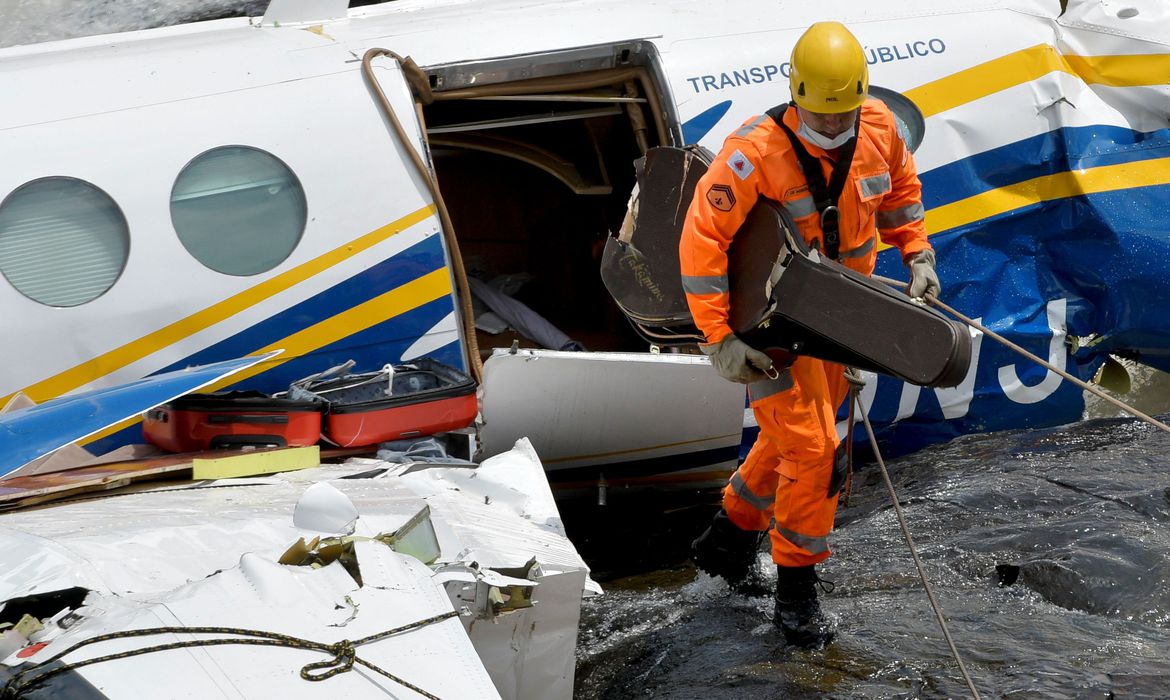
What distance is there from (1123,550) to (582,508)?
2.31m

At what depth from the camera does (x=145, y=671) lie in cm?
236

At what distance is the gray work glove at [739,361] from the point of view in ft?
13.1

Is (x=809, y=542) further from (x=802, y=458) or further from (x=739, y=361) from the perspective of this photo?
(x=739, y=361)

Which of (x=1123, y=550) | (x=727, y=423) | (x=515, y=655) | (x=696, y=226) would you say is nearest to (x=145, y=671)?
(x=515, y=655)

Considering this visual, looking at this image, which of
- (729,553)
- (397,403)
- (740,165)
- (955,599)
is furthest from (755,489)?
(397,403)

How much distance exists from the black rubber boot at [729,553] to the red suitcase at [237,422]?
1.53m

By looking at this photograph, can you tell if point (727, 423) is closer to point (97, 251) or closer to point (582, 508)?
point (582, 508)

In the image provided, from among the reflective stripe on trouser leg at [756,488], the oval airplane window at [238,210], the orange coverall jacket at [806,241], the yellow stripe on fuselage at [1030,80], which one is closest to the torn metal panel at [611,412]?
the reflective stripe on trouser leg at [756,488]

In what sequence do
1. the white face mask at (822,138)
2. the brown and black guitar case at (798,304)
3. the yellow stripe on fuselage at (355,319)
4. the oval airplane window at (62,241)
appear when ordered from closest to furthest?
the brown and black guitar case at (798,304) < the white face mask at (822,138) < the oval airplane window at (62,241) < the yellow stripe on fuselage at (355,319)

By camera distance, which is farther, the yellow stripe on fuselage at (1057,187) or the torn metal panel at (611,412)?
the yellow stripe on fuselage at (1057,187)

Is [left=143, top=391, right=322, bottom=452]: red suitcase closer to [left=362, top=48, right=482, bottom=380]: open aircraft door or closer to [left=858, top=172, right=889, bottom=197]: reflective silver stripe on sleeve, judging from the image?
[left=362, top=48, right=482, bottom=380]: open aircraft door

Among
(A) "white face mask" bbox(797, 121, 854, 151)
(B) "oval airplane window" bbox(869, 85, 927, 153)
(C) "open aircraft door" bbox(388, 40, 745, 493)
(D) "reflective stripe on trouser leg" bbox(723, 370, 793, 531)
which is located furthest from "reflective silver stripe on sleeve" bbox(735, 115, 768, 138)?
(B) "oval airplane window" bbox(869, 85, 927, 153)

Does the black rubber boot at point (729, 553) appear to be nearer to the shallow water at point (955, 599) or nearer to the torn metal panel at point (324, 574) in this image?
the shallow water at point (955, 599)

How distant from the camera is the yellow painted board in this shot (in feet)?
13.7
